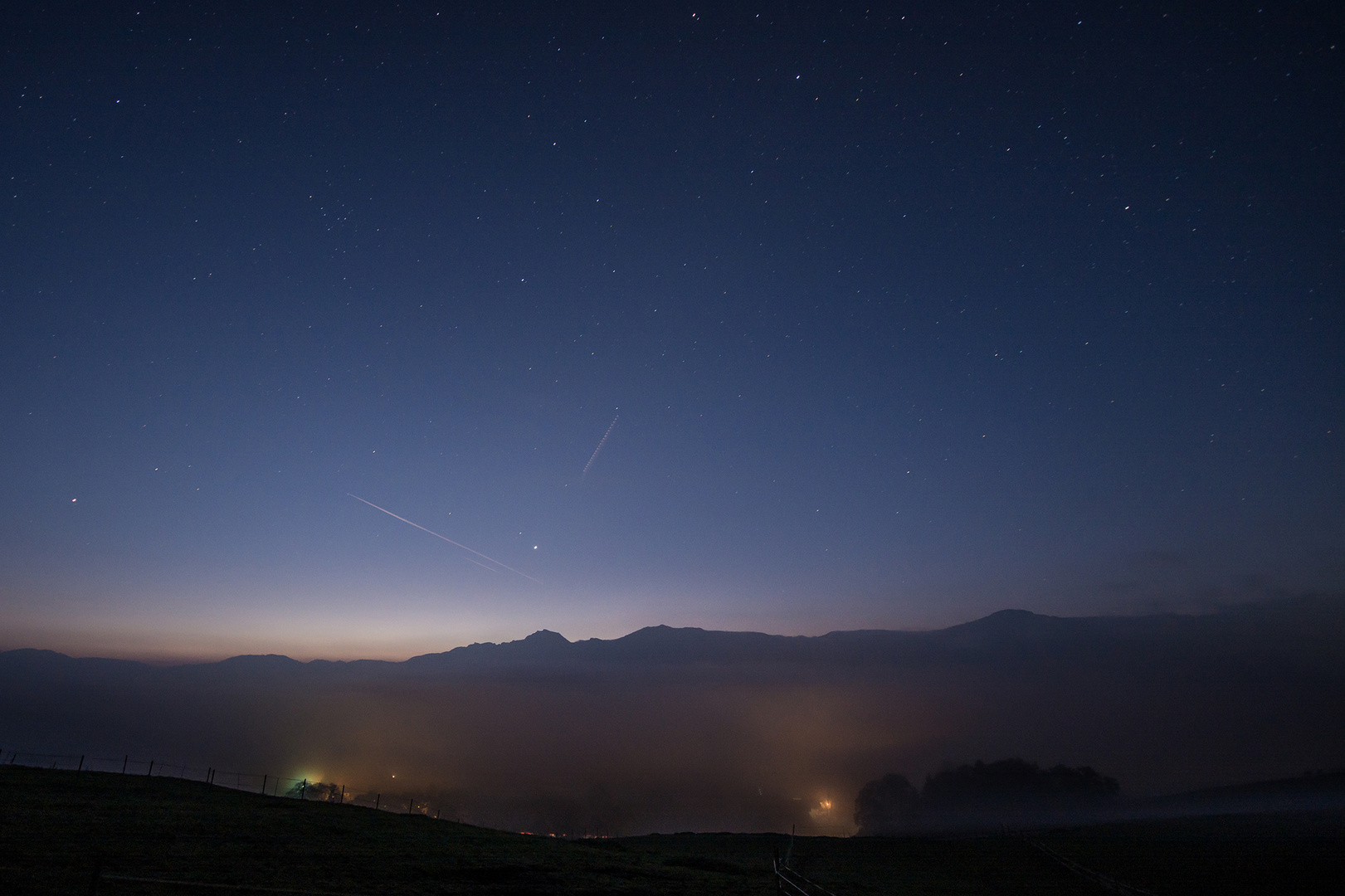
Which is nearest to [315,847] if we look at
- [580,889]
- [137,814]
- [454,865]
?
[454,865]

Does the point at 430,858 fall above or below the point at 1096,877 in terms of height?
above

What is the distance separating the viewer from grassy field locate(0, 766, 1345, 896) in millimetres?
26141

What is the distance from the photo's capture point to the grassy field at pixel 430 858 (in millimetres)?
26141

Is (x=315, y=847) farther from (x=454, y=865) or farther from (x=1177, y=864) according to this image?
(x=1177, y=864)

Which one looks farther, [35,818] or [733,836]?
[733,836]

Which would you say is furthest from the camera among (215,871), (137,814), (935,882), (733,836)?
(733,836)

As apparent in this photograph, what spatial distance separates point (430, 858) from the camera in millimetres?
36000

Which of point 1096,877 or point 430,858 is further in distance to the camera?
point 1096,877

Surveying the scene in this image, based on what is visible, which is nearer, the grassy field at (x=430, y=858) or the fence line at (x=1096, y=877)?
the grassy field at (x=430, y=858)

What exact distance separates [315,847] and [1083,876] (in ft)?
193

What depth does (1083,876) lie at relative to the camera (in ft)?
174

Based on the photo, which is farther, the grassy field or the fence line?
the fence line

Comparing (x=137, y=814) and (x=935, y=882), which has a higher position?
(x=137, y=814)

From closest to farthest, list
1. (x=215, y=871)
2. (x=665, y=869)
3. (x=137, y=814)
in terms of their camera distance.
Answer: (x=215, y=871), (x=137, y=814), (x=665, y=869)
